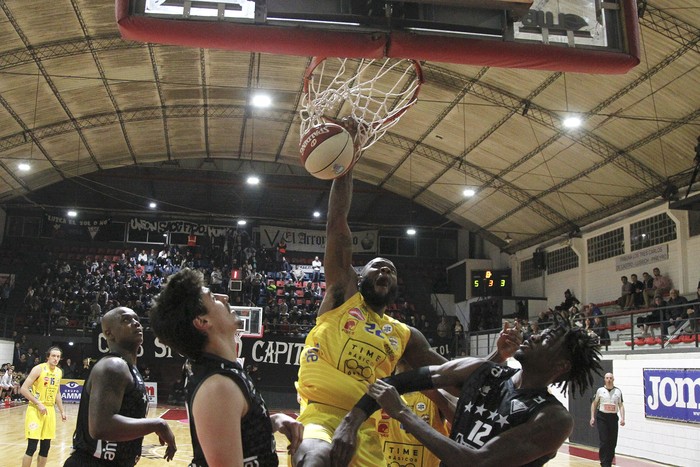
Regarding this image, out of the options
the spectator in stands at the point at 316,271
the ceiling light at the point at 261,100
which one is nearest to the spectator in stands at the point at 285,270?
the spectator in stands at the point at 316,271

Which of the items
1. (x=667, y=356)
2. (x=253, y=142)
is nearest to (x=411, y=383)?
(x=667, y=356)

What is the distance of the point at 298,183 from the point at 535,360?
27.7 m

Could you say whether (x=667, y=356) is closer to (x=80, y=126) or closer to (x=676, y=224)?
(x=676, y=224)

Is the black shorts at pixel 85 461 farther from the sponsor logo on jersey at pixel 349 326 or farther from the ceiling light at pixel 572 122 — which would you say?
the ceiling light at pixel 572 122

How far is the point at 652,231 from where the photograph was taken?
66.7 feet

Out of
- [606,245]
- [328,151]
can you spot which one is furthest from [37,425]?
[606,245]

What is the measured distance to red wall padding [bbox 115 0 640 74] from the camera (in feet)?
14.1

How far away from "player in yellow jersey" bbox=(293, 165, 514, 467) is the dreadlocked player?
442 mm

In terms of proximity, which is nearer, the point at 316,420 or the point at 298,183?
the point at 316,420

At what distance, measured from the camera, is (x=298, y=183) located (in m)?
30.4

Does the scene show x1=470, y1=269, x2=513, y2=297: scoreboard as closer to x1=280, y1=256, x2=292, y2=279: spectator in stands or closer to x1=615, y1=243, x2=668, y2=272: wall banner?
x1=615, y1=243, x2=668, y2=272: wall banner

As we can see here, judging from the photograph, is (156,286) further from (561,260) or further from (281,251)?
(561,260)

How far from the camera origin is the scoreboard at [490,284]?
90.3 ft

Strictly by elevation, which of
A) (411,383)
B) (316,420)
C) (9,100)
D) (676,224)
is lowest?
(316,420)
